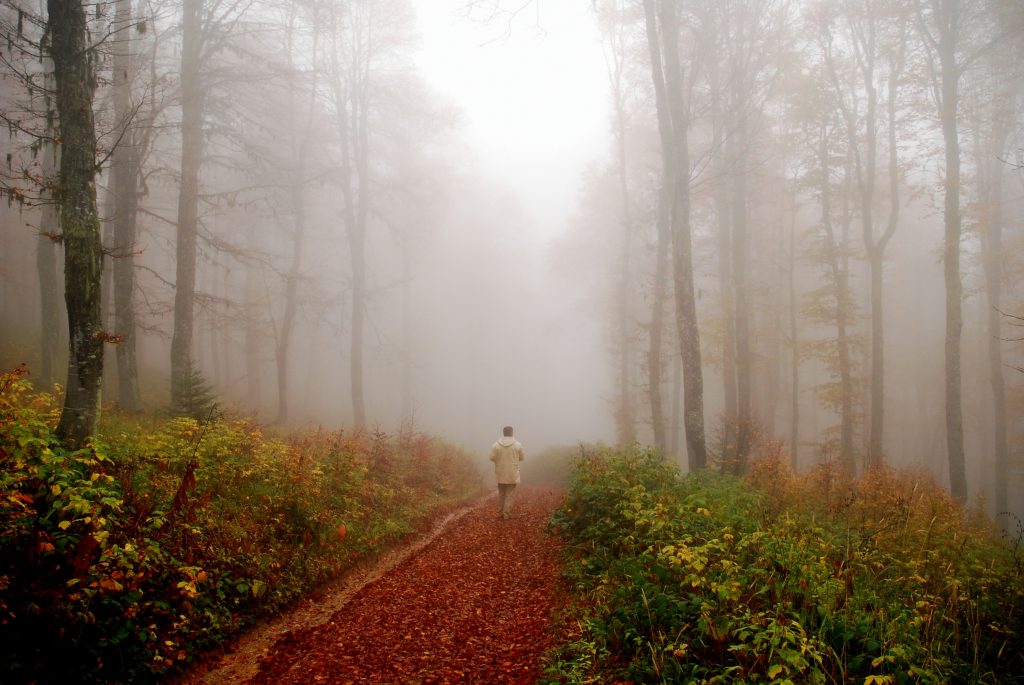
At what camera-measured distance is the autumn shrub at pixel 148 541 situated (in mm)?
3811

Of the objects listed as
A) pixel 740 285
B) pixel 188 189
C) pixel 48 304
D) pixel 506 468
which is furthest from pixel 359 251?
pixel 740 285

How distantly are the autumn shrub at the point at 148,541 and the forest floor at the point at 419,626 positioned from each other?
0.35 meters

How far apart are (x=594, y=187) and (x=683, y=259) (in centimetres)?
1724

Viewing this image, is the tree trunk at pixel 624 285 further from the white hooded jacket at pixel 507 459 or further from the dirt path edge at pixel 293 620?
the dirt path edge at pixel 293 620

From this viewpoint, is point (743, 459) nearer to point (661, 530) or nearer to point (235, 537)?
point (661, 530)

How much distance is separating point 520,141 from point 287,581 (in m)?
67.7

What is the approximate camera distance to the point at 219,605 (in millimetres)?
4969

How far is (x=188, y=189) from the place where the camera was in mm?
13227

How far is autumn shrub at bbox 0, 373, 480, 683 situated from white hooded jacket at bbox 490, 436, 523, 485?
10.5 ft

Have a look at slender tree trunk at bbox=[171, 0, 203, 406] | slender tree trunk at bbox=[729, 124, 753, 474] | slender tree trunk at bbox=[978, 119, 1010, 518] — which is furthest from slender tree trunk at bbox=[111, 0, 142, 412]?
slender tree trunk at bbox=[978, 119, 1010, 518]

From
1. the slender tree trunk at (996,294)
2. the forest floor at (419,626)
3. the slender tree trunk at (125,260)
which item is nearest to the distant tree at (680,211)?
the forest floor at (419,626)

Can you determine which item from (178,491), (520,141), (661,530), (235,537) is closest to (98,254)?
(178,491)

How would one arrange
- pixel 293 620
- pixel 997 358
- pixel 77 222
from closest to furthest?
pixel 293 620, pixel 77 222, pixel 997 358

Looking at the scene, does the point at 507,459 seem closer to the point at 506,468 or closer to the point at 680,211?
the point at 506,468
